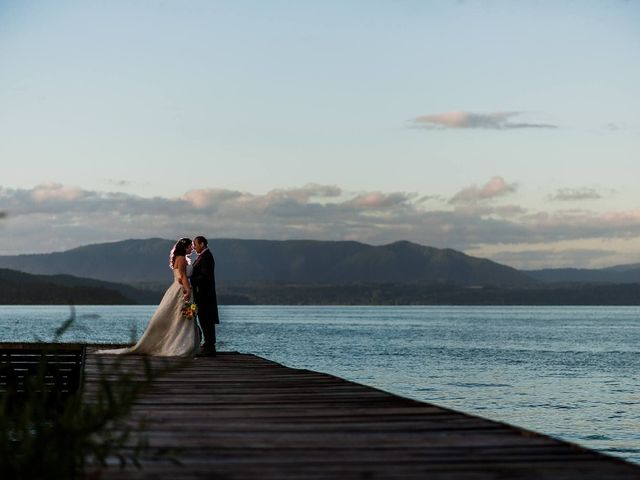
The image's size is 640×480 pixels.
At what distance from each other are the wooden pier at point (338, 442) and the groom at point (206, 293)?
19.9ft

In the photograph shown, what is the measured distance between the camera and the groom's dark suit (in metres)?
17.1

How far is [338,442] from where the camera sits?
278 inches

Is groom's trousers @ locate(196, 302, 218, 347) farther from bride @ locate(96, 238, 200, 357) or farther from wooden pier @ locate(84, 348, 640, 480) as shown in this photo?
wooden pier @ locate(84, 348, 640, 480)

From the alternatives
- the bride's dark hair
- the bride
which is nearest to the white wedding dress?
the bride

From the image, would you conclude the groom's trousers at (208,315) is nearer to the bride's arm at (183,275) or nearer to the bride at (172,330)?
the bride at (172,330)

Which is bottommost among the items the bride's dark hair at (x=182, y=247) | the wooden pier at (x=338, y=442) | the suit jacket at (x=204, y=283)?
the wooden pier at (x=338, y=442)

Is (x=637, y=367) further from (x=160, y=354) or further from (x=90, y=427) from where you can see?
(x=90, y=427)

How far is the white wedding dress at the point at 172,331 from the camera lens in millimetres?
17562

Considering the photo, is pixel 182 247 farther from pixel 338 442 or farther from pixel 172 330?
pixel 338 442

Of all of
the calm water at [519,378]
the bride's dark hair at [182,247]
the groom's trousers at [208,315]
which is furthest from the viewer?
the calm water at [519,378]

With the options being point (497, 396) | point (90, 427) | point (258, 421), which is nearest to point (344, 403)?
point (258, 421)

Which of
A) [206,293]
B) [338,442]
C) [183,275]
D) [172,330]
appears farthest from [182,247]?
[338,442]

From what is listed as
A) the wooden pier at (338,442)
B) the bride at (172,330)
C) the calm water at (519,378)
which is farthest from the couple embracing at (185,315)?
the wooden pier at (338,442)

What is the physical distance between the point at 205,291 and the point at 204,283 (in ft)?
0.46
